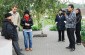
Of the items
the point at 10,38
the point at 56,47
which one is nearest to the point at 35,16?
the point at 56,47

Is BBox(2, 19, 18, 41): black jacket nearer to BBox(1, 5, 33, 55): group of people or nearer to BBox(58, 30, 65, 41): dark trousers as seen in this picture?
BBox(1, 5, 33, 55): group of people

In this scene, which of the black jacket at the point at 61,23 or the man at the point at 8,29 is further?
the black jacket at the point at 61,23

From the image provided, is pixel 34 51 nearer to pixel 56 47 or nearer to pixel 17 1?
pixel 56 47

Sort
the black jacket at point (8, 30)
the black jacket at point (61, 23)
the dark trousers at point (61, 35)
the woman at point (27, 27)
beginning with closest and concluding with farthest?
the black jacket at point (8, 30) → the woman at point (27, 27) → the black jacket at point (61, 23) → the dark trousers at point (61, 35)

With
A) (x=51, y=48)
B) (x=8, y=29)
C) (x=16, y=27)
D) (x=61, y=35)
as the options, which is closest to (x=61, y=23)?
(x=61, y=35)

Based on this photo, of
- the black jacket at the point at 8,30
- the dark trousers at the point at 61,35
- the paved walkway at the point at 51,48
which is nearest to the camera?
the black jacket at the point at 8,30

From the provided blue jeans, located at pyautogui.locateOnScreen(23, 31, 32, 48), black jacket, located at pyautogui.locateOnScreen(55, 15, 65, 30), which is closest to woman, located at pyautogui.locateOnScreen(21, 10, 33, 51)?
blue jeans, located at pyautogui.locateOnScreen(23, 31, 32, 48)

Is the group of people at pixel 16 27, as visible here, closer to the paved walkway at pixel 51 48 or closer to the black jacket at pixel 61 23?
the paved walkway at pixel 51 48

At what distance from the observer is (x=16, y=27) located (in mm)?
13211

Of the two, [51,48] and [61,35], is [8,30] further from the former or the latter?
[61,35]

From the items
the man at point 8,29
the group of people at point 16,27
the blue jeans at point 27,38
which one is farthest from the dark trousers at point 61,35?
the man at point 8,29

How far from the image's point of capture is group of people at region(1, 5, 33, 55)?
12523mm

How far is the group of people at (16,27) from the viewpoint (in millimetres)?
12523

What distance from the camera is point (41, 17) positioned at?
66.5 feet
